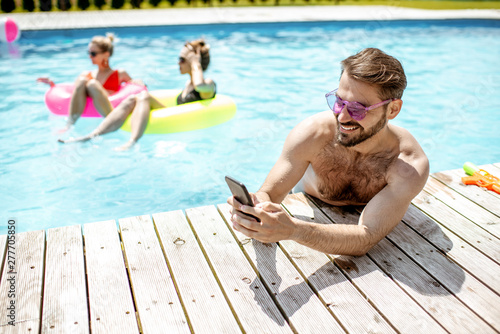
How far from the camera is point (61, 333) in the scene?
5.77 ft

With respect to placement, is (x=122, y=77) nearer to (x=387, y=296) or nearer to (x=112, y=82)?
(x=112, y=82)

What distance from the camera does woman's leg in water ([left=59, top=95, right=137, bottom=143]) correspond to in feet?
15.5

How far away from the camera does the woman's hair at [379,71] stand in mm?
2094

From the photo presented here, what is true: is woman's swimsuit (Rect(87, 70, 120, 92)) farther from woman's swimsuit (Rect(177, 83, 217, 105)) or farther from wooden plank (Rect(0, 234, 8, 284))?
wooden plank (Rect(0, 234, 8, 284))

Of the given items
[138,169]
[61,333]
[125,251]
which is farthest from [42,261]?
[138,169]

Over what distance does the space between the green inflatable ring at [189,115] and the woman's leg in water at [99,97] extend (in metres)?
0.31

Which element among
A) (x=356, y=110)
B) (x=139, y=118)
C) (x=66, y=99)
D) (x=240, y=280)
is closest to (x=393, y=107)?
(x=356, y=110)

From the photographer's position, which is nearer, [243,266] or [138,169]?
[243,266]

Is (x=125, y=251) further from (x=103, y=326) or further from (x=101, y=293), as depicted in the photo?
(x=103, y=326)

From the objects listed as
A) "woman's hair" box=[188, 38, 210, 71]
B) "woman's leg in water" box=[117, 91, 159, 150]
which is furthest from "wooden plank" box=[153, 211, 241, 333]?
"woman's hair" box=[188, 38, 210, 71]

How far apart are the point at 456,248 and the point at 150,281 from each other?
1.59 metres

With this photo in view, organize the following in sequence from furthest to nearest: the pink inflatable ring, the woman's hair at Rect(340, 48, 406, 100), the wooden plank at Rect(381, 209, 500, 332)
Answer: the pink inflatable ring → the woman's hair at Rect(340, 48, 406, 100) → the wooden plank at Rect(381, 209, 500, 332)

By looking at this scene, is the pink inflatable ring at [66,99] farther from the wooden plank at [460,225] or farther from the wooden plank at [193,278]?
the wooden plank at [460,225]

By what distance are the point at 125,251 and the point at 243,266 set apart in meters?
0.62
